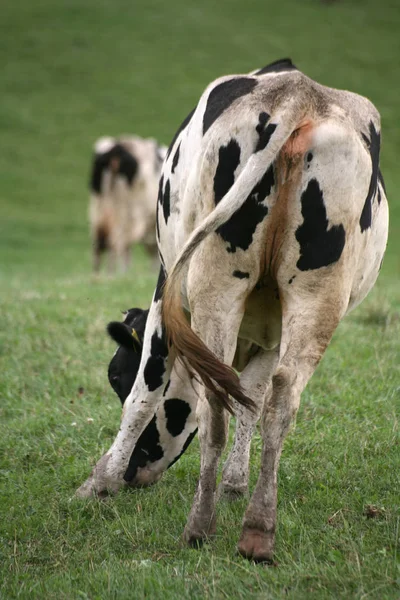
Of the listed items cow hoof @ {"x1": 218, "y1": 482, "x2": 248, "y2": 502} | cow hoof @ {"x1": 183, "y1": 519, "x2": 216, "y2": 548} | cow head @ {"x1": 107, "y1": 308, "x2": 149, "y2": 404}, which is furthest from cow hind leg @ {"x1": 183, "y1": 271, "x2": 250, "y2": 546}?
cow head @ {"x1": 107, "y1": 308, "x2": 149, "y2": 404}

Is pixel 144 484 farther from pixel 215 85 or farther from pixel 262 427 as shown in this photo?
pixel 215 85

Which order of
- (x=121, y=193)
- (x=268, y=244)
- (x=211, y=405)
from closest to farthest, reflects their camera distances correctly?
(x=268, y=244) → (x=211, y=405) → (x=121, y=193)

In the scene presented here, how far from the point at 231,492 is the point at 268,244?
1.71m

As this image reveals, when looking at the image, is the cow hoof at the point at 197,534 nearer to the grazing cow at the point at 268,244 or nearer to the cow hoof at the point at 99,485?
the grazing cow at the point at 268,244

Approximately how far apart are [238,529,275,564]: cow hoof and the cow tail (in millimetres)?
552

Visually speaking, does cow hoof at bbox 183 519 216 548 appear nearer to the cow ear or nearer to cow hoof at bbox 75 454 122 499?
cow hoof at bbox 75 454 122 499

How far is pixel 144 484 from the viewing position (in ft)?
16.7

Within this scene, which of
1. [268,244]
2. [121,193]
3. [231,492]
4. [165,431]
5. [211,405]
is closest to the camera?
[268,244]

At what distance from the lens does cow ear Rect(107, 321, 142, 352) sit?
202 inches

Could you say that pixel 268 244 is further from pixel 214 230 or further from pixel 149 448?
pixel 149 448

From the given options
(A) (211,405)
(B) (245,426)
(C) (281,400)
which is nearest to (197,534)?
(A) (211,405)

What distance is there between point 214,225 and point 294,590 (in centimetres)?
154

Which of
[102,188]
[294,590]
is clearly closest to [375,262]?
[294,590]

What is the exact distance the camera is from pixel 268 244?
3.85 meters
